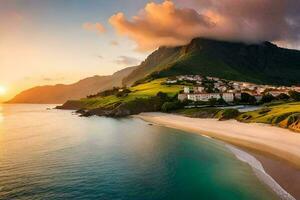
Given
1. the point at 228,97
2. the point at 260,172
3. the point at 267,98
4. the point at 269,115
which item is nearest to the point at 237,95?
the point at 228,97

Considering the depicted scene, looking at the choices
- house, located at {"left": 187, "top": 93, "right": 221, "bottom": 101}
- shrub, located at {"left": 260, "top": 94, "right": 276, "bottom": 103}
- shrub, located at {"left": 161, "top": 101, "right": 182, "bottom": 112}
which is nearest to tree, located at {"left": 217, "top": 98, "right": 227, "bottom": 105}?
house, located at {"left": 187, "top": 93, "right": 221, "bottom": 101}

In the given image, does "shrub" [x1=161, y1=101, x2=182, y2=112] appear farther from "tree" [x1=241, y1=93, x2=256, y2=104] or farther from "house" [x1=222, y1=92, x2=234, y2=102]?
"tree" [x1=241, y1=93, x2=256, y2=104]

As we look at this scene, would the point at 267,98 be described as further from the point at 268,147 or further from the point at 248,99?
the point at 268,147

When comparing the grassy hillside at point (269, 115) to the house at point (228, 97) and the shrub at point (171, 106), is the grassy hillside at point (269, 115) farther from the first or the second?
the house at point (228, 97)

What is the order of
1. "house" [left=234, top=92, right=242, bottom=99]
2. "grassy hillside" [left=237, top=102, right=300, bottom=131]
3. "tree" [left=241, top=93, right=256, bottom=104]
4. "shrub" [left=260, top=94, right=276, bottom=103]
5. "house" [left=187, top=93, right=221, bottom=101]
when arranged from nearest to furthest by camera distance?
"grassy hillside" [left=237, top=102, right=300, bottom=131] → "shrub" [left=260, top=94, right=276, bottom=103] → "tree" [left=241, top=93, right=256, bottom=104] → "house" [left=187, top=93, right=221, bottom=101] → "house" [left=234, top=92, right=242, bottom=99]

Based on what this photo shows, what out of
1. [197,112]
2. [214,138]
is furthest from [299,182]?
[197,112]

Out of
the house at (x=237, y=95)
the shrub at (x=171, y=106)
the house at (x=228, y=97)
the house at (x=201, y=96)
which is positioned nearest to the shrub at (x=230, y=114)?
the shrub at (x=171, y=106)

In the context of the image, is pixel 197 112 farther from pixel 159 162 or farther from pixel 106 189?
pixel 106 189
